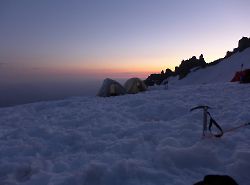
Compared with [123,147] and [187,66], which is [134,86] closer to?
[123,147]

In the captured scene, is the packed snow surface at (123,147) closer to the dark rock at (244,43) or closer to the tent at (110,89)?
the tent at (110,89)

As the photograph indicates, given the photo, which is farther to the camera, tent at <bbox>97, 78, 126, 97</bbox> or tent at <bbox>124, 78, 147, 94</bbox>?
tent at <bbox>124, 78, 147, 94</bbox>

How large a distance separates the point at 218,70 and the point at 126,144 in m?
62.8

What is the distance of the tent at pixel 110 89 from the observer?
2541cm

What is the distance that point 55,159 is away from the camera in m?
9.30

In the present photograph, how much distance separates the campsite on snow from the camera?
7816 millimetres

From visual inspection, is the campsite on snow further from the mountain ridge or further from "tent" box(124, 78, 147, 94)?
the mountain ridge

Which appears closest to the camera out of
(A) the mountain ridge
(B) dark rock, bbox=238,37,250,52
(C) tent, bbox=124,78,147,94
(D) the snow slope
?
(C) tent, bbox=124,78,147,94

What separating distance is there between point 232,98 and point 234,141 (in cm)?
777

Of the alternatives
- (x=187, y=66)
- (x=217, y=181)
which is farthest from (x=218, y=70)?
(x=217, y=181)

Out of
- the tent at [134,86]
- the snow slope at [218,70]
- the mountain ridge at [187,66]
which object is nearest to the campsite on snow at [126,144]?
the tent at [134,86]

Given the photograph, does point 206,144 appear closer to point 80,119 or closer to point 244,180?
point 244,180

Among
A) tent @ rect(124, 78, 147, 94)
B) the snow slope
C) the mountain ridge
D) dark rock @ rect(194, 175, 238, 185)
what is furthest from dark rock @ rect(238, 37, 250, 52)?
dark rock @ rect(194, 175, 238, 185)

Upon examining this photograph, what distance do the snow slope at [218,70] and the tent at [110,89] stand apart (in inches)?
1547
